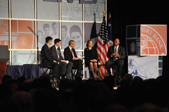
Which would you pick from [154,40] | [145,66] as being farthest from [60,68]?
[154,40]

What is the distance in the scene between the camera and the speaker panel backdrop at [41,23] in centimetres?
768

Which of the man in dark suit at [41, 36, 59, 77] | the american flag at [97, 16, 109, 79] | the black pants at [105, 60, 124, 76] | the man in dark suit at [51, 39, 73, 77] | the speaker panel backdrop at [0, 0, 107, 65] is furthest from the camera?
the speaker panel backdrop at [0, 0, 107, 65]

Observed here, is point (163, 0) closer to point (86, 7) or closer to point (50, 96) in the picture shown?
point (86, 7)

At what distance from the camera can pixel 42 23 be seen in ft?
26.1

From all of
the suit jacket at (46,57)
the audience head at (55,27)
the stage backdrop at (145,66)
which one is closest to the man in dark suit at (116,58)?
the stage backdrop at (145,66)

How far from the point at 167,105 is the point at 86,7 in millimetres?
6881

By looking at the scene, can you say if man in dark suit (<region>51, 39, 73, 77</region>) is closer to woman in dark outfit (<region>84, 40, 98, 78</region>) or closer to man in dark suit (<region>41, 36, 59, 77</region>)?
man in dark suit (<region>41, 36, 59, 77</region>)

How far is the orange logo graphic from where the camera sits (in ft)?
21.7

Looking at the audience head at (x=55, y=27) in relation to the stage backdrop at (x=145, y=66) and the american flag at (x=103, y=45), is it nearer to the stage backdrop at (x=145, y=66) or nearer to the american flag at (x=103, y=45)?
the american flag at (x=103, y=45)

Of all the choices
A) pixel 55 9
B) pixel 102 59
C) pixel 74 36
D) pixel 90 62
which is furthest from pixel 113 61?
pixel 55 9

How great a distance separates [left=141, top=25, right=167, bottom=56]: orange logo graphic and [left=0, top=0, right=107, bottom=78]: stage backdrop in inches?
78.7

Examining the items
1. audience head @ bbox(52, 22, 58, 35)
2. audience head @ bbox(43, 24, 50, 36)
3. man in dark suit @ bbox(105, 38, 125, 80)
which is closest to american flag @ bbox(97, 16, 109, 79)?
man in dark suit @ bbox(105, 38, 125, 80)

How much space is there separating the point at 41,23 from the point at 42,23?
1.2 inches

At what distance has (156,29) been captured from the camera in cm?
671
